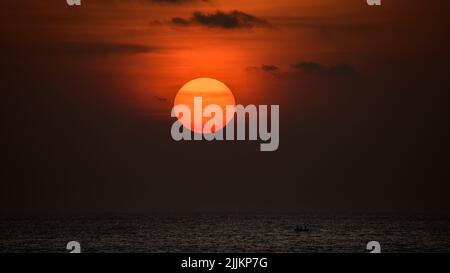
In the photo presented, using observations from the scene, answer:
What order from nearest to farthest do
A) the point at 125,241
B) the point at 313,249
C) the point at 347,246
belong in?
the point at 313,249 → the point at 347,246 → the point at 125,241

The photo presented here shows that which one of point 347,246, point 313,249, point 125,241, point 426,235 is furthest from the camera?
point 426,235
